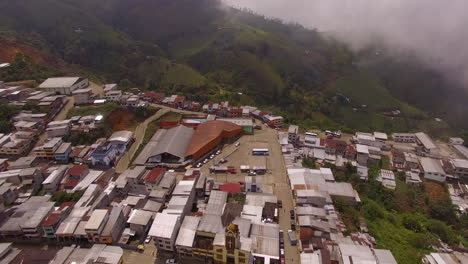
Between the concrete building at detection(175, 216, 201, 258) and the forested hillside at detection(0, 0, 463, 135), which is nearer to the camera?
the concrete building at detection(175, 216, 201, 258)

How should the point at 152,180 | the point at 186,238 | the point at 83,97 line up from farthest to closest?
the point at 83,97 → the point at 152,180 → the point at 186,238

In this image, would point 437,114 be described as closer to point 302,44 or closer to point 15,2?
point 302,44

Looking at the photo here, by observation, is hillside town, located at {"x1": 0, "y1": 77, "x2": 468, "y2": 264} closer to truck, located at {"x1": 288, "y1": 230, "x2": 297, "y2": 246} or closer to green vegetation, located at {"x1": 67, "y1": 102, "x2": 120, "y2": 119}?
truck, located at {"x1": 288, "y1": 230, "x2": 297, "y2": 246}

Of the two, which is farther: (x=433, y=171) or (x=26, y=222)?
(x=433, y=171)

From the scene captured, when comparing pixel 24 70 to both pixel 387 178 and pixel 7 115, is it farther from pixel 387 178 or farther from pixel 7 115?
pixel 387 178

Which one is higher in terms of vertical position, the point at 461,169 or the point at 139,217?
the point at 461,169

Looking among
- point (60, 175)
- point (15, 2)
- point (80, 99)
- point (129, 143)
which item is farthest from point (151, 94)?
point (15, 2)

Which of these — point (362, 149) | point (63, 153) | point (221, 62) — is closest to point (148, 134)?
point (63, 153)

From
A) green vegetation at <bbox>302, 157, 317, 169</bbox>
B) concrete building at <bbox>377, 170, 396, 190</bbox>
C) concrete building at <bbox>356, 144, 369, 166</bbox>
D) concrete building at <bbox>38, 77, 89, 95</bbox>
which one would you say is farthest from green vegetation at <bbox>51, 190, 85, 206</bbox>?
concrete building at <bbox>377, 170, 396, 190</bbox>
